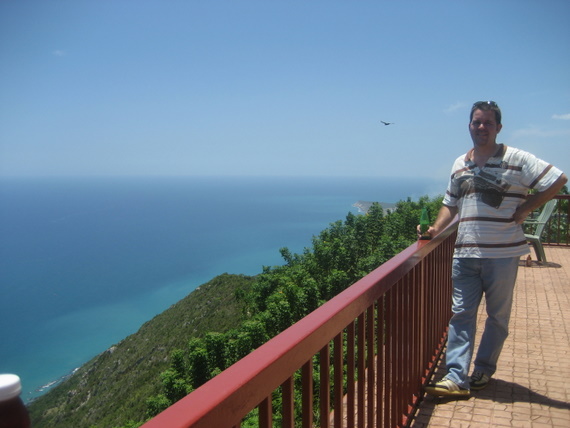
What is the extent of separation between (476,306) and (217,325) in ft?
131

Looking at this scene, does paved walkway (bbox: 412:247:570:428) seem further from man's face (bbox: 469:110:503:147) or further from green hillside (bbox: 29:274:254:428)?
green hillside (bbox: 29:274:254:428)

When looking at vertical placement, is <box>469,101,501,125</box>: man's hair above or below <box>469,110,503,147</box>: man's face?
above

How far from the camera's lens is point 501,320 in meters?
3.03

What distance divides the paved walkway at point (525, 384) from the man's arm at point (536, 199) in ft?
3.66

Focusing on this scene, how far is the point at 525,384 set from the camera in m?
3.29

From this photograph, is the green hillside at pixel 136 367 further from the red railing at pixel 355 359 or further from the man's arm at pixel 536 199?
the man's arm at pixel 536 199

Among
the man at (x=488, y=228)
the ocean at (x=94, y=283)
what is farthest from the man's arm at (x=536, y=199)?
the ocean at (x=94, y=283)

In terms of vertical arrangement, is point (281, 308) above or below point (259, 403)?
below

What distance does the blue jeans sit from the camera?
2949 mm

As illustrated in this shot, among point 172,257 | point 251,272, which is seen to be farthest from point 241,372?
point 172,257

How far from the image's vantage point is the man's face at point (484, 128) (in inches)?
114

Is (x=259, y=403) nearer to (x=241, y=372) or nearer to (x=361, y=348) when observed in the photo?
(x=241, y=372)

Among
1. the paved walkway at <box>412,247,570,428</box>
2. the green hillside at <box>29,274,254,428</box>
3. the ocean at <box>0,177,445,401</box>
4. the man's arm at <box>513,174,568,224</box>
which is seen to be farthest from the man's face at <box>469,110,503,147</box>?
the ocean at <box>0,177,445,401</box>

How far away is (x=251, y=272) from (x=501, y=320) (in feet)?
414
